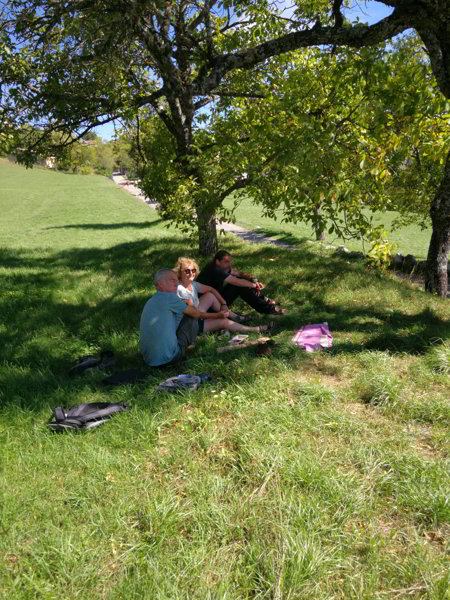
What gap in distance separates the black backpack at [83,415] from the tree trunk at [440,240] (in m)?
5.69

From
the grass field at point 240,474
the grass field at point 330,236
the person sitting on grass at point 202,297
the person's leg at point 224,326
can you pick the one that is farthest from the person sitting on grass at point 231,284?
the grass field at point 330,236

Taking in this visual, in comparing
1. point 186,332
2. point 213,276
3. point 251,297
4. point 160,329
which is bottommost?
point 186,332

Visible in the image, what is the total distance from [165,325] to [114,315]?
2.20m

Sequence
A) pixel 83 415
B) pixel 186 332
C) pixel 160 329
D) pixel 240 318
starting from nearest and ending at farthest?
pixel 83 415 < pixel 160 329 < pixel 186 332 < pixel 240 318

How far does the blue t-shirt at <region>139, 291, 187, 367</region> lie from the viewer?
4.49m

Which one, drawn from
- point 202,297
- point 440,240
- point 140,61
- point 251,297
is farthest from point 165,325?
point 140,61

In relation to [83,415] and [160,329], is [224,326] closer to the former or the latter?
[160,329]

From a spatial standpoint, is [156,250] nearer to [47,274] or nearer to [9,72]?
[47,274]

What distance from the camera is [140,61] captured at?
859 cm

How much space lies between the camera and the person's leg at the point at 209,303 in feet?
18.8

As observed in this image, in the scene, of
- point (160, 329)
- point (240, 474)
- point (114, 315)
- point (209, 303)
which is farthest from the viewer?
point (114, 315)

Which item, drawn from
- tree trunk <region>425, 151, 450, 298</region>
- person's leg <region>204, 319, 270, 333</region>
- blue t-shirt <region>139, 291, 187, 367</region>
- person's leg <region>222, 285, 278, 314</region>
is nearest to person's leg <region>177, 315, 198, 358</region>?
blue t-shirt <region>139, 291, 187, 367</region>

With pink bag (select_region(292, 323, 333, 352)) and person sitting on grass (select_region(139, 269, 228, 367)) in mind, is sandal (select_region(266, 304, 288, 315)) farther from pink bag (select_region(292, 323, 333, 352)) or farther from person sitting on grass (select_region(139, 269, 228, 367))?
person sitting on grass (select_region(139, 269, 228, 367))

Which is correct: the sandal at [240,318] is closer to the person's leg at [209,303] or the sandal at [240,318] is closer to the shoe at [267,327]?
the person's leg at [209,303]
